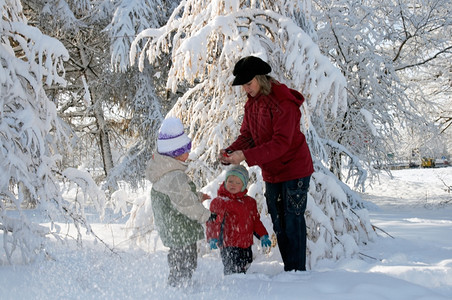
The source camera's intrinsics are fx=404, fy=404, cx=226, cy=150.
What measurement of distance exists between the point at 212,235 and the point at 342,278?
1.03m

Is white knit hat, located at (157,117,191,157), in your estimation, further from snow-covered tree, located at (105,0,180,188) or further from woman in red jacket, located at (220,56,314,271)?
snow-covered tree, located at (105,0,180,188)

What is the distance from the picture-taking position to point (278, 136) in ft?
9.28

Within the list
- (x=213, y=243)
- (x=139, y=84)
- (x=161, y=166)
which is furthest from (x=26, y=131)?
(x=139, y=84)

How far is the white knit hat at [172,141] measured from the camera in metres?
2.96

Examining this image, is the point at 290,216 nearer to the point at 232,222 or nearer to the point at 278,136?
the point at 232,222

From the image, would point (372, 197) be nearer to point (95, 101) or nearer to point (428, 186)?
point (428, 186)

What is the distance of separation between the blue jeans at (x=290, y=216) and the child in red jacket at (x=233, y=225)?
0.72 feet

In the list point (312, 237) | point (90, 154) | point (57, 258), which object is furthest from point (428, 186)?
point (57, 258)

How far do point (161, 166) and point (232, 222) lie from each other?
756 mm

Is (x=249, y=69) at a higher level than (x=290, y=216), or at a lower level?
higher

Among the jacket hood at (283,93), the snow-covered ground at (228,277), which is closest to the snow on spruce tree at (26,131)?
the snow-covered ground at (228,277)

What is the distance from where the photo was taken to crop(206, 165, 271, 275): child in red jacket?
321 centimetres

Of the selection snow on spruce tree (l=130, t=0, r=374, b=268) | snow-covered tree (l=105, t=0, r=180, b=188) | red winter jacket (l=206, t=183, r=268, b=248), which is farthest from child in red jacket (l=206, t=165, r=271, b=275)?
snow-covered tree (l=105, t=0, r=180, b=188)

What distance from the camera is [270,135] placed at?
2990 millimetres
